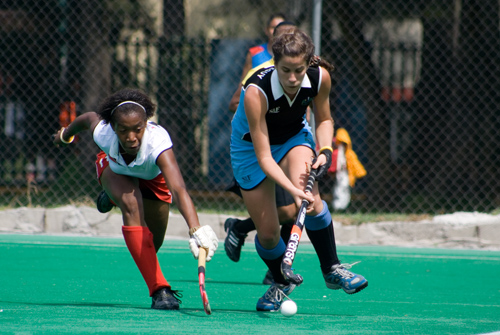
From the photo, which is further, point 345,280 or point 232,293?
point 232,293

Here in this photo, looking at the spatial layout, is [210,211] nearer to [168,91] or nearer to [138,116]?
[168,91]

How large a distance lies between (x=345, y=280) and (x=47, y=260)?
118 inches

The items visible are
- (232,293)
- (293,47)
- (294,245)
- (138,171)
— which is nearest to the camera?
(293,47)

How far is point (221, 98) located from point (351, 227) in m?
2.43

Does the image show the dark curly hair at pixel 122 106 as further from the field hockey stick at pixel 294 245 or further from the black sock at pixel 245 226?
the black sock at pixel 245 226

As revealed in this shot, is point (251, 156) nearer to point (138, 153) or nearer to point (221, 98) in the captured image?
point (138, 153)

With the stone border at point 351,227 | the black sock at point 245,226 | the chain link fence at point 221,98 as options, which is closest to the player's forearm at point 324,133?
the black sock at point 245,226

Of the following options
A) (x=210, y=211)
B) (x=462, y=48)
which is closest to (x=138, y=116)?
(x=210, y=211)

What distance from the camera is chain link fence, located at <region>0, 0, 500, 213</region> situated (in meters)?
8.81

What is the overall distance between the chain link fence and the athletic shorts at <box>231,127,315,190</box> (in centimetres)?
415

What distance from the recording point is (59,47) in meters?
9.14

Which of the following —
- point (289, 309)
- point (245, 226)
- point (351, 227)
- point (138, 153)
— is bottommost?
point (351, 227)

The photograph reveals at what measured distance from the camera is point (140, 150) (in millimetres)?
4219

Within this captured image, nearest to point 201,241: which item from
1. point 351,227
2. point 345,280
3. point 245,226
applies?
point 345,280
